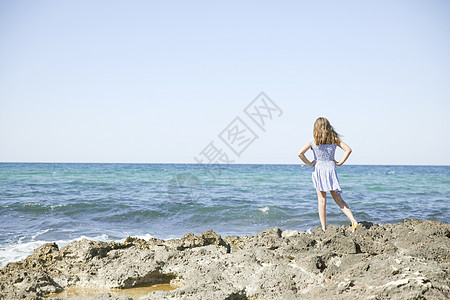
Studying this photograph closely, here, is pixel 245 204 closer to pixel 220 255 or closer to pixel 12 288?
pixel 220 255

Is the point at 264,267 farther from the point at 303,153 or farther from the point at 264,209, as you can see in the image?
the point at 264,209

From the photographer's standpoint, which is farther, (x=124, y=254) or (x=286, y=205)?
(x=286, y=205)

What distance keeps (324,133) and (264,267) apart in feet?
6.86

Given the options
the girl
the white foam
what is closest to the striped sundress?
the girl

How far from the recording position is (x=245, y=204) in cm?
1096

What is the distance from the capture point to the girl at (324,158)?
470cm

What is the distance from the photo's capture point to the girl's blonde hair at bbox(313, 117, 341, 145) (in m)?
4.69

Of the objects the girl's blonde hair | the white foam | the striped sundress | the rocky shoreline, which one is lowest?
the white foam

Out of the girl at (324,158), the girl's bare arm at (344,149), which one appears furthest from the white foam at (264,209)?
the girl's bare arm at (344,149)

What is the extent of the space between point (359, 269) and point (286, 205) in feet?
26.2

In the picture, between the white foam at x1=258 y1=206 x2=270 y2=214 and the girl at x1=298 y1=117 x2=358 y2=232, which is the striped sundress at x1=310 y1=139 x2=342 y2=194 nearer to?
the girl at x1=298 y1=117 x2=358 y2=232

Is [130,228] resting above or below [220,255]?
below

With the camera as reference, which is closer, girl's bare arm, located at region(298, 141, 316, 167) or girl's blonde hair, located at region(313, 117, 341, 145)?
girl's blonde hair, located at region(313, 117, 341, 145)

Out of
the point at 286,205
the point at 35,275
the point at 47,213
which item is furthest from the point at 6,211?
the point at 286,205
